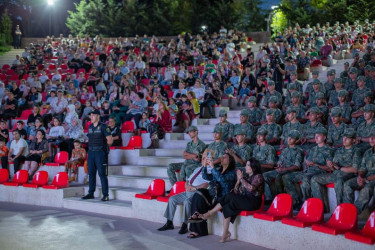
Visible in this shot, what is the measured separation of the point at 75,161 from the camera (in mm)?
11219

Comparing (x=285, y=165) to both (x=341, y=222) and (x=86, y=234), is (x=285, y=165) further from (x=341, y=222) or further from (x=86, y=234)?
(x=86, y=234)

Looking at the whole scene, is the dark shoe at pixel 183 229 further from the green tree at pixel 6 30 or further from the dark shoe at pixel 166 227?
the green tree at pixel 6 30

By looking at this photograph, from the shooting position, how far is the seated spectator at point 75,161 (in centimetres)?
1121

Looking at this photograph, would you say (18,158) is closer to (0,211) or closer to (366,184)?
(0,211)

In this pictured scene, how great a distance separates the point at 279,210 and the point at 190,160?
2.42 m

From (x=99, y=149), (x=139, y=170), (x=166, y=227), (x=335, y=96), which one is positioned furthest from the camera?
(x=139, y=170)

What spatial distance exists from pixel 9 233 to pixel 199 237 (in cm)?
273

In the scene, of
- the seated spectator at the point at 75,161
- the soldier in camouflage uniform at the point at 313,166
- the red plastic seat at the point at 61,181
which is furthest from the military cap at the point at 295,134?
the seated spectator at the point at 75,161

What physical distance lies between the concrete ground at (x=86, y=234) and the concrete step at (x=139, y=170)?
1577mm

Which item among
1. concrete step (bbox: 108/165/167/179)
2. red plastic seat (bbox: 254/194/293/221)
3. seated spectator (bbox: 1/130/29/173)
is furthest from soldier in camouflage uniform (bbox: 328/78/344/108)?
seated spectator (bbox: 1/130/29/173)

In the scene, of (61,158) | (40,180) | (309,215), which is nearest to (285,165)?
(309,215)

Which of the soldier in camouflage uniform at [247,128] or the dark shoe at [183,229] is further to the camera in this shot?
the soldier in camouflage uniform at [247,128]

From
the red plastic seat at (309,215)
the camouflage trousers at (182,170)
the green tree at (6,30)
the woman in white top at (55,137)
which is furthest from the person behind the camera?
the green tree at (6,30)

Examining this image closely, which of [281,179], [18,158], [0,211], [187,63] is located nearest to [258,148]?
[281,179]
